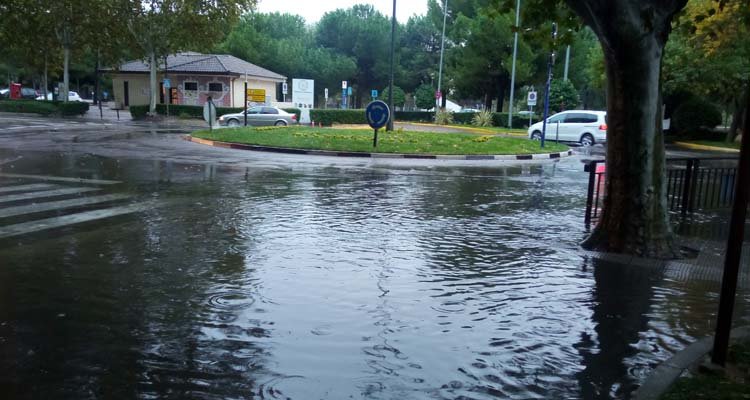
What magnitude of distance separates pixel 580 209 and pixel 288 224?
584 cm

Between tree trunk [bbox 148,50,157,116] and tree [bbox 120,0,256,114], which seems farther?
tree trunk [bbox 148,50,157,116]

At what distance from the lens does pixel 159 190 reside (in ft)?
40.6

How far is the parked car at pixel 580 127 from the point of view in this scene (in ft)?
101

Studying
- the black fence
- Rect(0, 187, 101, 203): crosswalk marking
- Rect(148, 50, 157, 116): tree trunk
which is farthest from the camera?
Rect(148, 50, 157, 116): tree trunk

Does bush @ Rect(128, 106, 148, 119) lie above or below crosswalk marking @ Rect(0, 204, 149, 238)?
above

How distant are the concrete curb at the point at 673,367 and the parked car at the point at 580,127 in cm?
2617

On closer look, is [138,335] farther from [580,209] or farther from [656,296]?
[580,209]

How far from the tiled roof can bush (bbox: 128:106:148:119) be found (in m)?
4.61

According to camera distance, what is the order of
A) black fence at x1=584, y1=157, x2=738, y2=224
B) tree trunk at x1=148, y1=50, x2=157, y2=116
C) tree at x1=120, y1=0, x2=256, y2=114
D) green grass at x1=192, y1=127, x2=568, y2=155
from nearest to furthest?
black fence at x1=584, y1=157, x2=738, y2=224, green grass at x1=192, y1=127, x2=568, y2=155, tree at x1=120, y1=0, x2=256, y2=114, tree trunk at x1=148, y1=50, x2=157, y2=116

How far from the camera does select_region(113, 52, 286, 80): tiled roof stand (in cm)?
5011

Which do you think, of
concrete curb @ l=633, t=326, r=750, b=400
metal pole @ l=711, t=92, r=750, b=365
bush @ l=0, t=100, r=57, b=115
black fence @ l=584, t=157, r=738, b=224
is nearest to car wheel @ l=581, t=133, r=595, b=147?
black fence @ l=584, t=157, r=738, b=224

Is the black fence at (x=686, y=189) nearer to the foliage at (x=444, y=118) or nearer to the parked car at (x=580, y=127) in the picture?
the parked car at (x=580, y=127)

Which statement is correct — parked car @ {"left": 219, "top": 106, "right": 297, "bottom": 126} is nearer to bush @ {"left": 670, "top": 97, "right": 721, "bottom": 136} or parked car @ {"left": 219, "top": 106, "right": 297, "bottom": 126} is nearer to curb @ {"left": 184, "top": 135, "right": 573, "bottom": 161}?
curb @ {"left": 184, "top": 135, "right": 573, "bottom": 161}

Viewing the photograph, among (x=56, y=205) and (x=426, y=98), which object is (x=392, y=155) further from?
(x=426, y=98)
